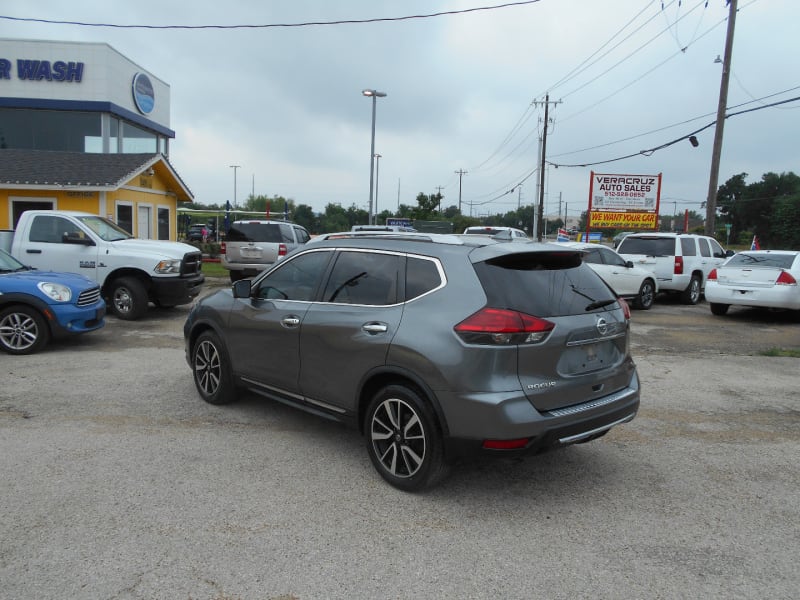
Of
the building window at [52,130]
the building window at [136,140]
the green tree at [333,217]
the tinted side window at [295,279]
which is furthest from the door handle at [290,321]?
the green tree at [333,217]

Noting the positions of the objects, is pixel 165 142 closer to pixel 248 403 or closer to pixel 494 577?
pixel 248 403

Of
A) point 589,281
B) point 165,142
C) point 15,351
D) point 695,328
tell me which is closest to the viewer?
point 589,281

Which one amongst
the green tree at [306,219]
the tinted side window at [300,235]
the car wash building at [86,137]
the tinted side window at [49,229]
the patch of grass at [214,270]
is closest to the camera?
the tinted side window at [49,229]

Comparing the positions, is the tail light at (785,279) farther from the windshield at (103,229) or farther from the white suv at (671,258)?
the windshield at (103,229)

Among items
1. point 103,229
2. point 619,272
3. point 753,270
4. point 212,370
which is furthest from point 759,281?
point 103,229

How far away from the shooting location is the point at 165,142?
34469mm

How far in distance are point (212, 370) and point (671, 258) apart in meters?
12.9

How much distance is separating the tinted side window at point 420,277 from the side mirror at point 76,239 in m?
9.00

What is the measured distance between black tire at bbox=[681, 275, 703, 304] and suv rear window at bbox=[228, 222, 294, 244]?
10690 millimetres

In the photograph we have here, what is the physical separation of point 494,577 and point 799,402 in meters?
5.24

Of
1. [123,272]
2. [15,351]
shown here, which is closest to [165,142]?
[123,272]

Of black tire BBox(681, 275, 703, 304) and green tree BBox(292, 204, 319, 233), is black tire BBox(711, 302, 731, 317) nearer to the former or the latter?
black tire BBox(681, 275, 703, 304)

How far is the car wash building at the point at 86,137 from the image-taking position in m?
18.2

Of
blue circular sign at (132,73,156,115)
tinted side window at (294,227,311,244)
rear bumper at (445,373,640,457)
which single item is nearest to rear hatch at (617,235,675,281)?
tinted side window at (294,227,311,244)
